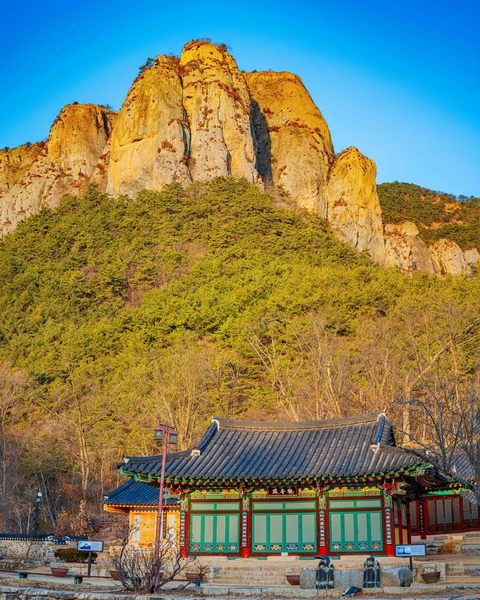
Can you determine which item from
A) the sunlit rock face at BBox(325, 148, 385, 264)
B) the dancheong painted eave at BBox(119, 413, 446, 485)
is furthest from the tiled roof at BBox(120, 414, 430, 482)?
the sunlit rock face at BBox(325, 148, 385, 264)

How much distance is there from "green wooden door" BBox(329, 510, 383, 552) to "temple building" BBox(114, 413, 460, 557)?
0.03m

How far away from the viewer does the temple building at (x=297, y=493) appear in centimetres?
2333

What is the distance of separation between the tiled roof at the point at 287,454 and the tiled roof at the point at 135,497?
4609mm

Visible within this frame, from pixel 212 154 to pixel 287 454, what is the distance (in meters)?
56.5

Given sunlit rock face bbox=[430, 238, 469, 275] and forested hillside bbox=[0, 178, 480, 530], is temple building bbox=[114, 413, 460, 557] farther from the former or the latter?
sunlit rock face bbox=[430, 238, 469, 275]

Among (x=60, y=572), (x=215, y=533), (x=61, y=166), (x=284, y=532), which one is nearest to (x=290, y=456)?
(x=284, y=532)

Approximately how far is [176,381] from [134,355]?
688 centimetres

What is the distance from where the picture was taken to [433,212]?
11088 centimetres

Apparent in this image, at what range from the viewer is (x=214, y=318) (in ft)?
182

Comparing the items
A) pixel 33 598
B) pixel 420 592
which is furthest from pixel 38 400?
pixel 420 592

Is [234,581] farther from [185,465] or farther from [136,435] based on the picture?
[136,435]

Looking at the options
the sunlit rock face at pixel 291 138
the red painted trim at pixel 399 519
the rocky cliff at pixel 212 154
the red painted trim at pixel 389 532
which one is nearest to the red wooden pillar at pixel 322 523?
the red painted trim at pixel 389 532

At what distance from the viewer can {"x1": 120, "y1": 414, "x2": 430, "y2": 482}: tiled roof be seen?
2339 cm

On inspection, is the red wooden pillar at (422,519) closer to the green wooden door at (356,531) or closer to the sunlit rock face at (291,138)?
the green wooden door at (356,531)
